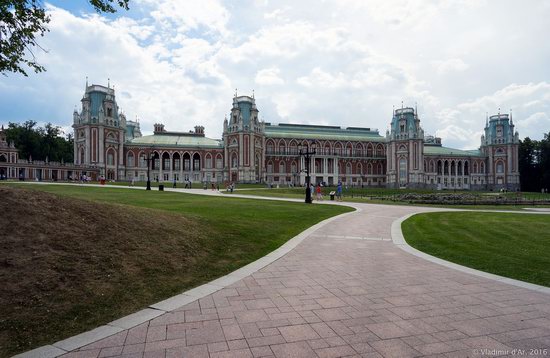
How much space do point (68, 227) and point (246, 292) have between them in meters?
4.57

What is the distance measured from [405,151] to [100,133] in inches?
2830

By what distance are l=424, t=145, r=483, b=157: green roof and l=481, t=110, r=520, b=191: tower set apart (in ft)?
10.7

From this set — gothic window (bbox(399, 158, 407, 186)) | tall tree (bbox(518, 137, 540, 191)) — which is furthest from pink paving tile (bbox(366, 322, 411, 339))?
tall tree (bbox(518, 137, 540, 191))

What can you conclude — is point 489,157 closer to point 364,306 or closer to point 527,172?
point 527,172

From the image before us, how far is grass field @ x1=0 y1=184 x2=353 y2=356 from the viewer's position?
16.2 ft

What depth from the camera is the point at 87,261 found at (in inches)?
266

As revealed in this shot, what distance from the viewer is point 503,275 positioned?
304 inches

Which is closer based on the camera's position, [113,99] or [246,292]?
Answer: [246,292]

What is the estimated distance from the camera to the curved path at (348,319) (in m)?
4.27

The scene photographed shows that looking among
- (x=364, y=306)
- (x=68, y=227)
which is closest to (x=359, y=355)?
(x=364, y=306)

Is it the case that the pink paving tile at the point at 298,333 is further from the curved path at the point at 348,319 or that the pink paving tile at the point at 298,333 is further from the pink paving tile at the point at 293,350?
the pink paving tile at the point at 293,350

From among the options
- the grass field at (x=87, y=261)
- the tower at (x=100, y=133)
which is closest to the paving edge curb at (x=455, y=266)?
the grass field at (x=87, y=261)

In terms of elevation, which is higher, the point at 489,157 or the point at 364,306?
the point at 489,157

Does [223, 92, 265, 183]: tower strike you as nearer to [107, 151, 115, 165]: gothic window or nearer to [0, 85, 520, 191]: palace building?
[0, 85, 520, 191]: palace building
